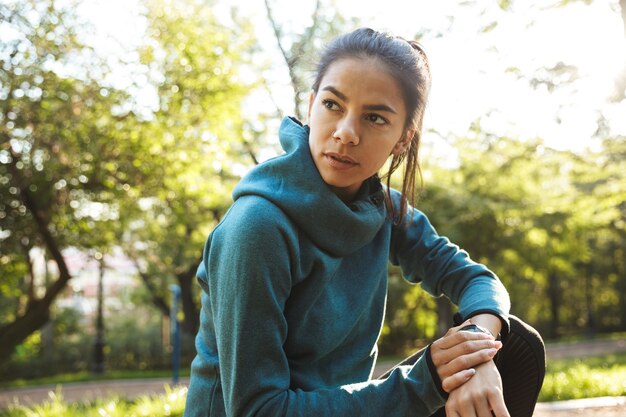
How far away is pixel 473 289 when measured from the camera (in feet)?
6.58

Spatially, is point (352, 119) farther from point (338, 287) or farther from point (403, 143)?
point (338, 287)

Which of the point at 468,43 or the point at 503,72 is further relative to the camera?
the point at 503,72

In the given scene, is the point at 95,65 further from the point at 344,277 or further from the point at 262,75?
the point at 344,277

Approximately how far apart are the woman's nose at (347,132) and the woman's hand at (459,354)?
1.77ft

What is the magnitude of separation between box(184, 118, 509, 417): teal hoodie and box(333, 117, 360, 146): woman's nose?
10cm

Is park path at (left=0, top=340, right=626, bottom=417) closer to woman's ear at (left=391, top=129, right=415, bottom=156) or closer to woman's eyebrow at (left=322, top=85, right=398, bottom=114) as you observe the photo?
woman's ear at (left=391, top=129, right=415, bottom=156)

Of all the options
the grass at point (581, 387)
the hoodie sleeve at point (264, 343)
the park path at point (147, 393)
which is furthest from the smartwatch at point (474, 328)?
the grass at point (581, 387)

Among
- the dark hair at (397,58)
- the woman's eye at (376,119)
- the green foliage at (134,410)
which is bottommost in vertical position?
the green foliage at (134,410)

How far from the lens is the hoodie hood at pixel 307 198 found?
1.56 metres

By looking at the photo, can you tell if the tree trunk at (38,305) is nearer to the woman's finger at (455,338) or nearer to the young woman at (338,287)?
the young woman at (338,287)

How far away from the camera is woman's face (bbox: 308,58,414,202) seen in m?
1.65

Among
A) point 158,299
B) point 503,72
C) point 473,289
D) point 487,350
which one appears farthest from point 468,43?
point 158,299

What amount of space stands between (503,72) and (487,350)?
6571mm

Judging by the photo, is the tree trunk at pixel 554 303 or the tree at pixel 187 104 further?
the tree trunk at pixel 554 303
